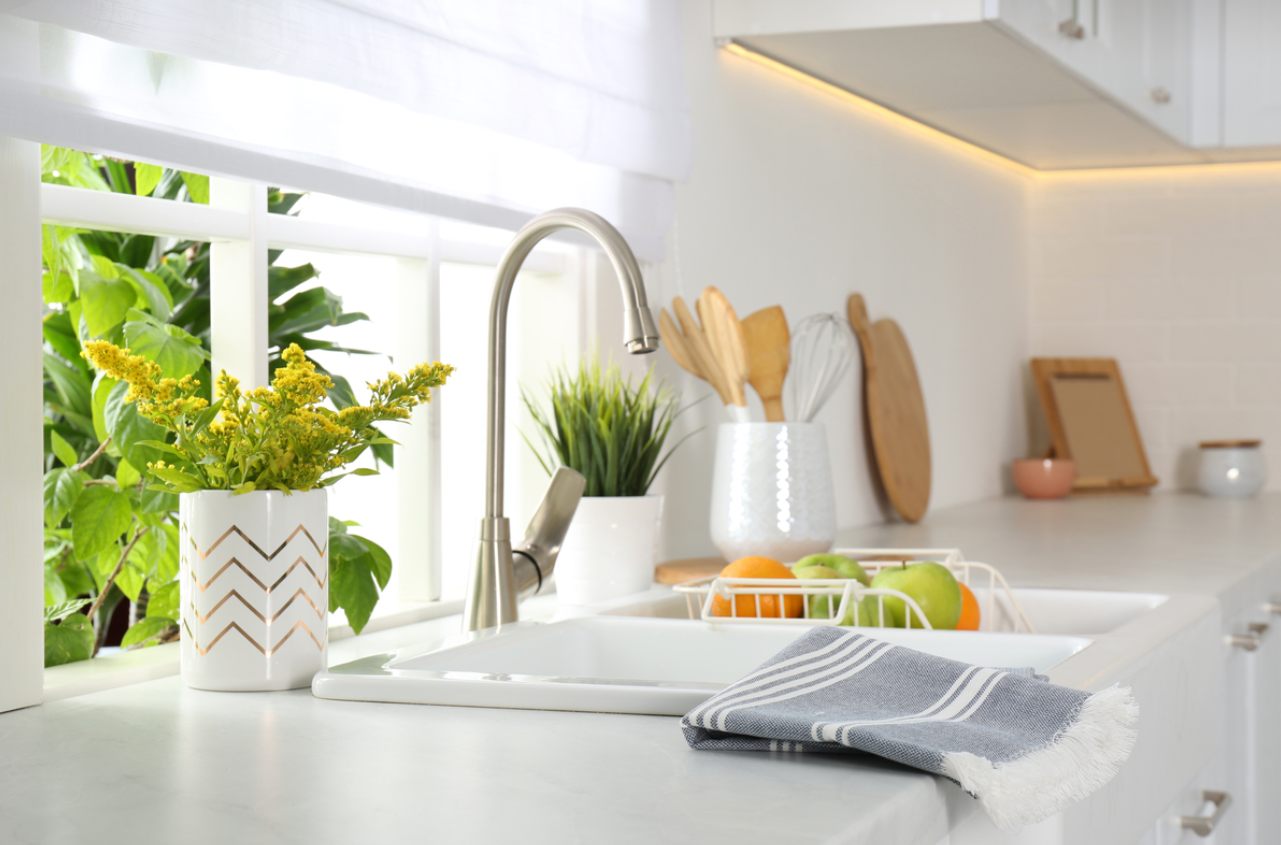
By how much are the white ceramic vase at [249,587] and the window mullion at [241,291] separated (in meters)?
0.31

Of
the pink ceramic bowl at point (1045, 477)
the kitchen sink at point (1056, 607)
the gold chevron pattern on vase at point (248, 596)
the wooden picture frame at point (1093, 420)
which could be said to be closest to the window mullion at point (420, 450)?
the kitchen sink at point (1056, 607)

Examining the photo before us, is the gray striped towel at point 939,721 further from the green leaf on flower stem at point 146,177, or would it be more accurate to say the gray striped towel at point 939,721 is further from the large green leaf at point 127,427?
the green leaf on flower stem at point 146,177

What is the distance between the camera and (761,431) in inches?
68.4

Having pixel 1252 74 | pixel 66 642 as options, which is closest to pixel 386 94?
pixel 66 642

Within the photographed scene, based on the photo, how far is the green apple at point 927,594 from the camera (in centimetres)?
135

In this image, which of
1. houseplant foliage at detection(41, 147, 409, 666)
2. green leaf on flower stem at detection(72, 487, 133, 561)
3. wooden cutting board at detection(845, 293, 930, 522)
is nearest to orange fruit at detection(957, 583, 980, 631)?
houseplant foliage at detection(41, 147, 409, 666)

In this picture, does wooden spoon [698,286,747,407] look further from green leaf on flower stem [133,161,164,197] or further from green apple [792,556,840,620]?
green leaf on flower stem [133,161,164,197]

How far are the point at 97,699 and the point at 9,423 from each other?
198mm

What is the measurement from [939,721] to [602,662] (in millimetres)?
550

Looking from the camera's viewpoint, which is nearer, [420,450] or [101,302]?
[101,302]

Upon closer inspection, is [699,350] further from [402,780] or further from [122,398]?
[402,780]

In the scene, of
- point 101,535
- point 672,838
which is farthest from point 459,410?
point 672,838

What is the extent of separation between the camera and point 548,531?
1.43 meters

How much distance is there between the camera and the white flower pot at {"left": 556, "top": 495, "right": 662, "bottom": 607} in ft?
5.24
